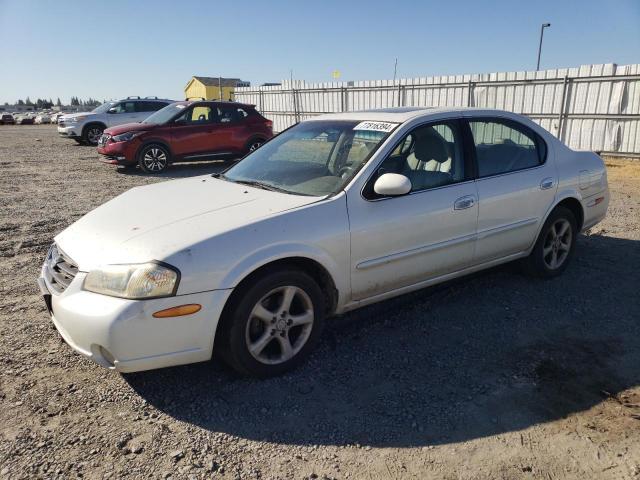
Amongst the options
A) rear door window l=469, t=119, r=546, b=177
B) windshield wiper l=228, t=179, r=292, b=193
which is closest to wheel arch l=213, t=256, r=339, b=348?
windshield wiper l=228, t=179, r=292, b=193

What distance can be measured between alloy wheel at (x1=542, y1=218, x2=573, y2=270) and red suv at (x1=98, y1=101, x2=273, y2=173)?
8.30 m

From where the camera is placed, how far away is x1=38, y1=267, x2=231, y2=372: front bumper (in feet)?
8.75

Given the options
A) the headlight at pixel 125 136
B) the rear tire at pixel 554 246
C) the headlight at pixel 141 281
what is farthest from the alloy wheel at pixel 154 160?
the headlight at pixel 141 281

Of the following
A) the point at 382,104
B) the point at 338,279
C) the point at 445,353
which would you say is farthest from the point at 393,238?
the point at 382,104

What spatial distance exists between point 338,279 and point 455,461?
130 centimetres

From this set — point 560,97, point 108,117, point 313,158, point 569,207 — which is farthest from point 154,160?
point 560,97

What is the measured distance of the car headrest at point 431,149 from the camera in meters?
3.94

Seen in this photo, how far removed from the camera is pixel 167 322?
274cm

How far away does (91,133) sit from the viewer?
18422mm

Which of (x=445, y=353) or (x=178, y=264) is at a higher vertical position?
(x=178, y=264)

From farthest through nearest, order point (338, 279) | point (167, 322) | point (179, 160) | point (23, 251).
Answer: point (179, 160)
point (23, 251)
point (338, 279)
point (167, 322)

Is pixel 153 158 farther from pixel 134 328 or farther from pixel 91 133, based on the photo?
pixel 134 328

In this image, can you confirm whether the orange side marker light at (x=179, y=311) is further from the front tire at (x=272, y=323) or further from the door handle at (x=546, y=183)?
the door handle at (x=546, y=183)

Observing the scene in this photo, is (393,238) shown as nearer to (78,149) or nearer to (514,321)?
(514,321)
